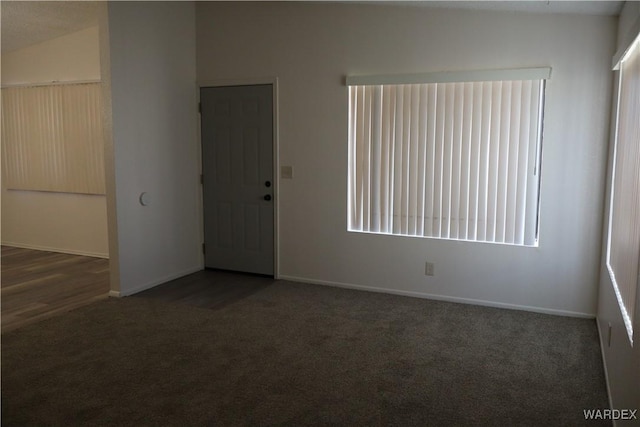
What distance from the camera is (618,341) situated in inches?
103

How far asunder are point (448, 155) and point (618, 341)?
7.37 ft

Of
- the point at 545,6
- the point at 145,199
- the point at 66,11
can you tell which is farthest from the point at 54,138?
the point at 545,6

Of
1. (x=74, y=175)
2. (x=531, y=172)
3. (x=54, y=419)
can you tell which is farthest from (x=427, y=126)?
(x=74, y=175)

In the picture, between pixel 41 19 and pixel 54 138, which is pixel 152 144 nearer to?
pixel 41 19

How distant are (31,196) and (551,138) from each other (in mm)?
6342

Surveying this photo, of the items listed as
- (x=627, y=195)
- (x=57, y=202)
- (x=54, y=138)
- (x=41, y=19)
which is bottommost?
(x=57, y=202)

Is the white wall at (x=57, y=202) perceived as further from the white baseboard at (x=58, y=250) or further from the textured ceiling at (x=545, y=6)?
the textured ceiling at (x=545, y=6)

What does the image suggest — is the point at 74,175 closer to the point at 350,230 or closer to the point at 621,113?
the point at 350,230

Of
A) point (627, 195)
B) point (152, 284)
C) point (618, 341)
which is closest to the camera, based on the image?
point (618, 341)

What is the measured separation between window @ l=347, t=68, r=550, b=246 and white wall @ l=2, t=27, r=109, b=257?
10.8 feet

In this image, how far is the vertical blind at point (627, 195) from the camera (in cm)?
237

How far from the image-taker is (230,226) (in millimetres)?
5629

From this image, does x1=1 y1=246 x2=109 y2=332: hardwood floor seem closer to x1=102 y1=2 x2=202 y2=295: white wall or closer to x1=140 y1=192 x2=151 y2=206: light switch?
x1=102 y1=2 x2=202 y2=295: white wall

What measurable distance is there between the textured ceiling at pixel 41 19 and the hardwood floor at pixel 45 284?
2.68m
